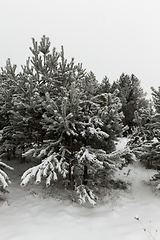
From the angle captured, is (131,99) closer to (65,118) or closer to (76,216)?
(65,118)

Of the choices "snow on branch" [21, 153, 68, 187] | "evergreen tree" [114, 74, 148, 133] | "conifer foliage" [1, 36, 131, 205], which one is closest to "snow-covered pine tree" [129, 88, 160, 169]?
"conifer foliage" [1, 36, 131, 205]

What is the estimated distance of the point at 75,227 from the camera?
13.2 ft

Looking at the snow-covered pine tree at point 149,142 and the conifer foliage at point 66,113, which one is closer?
the conifer foliage at point 66,113

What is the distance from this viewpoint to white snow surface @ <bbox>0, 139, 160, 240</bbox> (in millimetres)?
3691

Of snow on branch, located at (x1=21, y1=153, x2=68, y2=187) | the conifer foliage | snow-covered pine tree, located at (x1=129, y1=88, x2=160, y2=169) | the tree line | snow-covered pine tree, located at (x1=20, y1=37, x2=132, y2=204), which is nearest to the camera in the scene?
snow on branch, located at (x1=21, y1=153, x2=68, y2=187)

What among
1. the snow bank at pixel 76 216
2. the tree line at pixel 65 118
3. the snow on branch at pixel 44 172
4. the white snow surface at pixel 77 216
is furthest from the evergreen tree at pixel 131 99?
the snow on branch at pixel 44 172

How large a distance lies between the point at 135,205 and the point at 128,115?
18803 mm

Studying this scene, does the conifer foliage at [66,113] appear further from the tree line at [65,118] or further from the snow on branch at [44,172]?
the snow on branch at [44,172]

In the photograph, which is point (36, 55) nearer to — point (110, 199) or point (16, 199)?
point (16, 199)

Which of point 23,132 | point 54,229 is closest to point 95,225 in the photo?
point 54,229

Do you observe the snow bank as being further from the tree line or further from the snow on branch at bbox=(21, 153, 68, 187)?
the snow on branch at bbox=(21, 153, 68, 187)

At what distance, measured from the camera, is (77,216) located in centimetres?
455

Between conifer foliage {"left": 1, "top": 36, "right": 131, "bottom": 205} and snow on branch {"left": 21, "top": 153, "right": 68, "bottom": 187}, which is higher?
conifer foliage {"left": 1, "top": 36, "right": 131, "bottom": 205}

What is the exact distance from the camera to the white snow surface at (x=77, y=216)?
369cm
